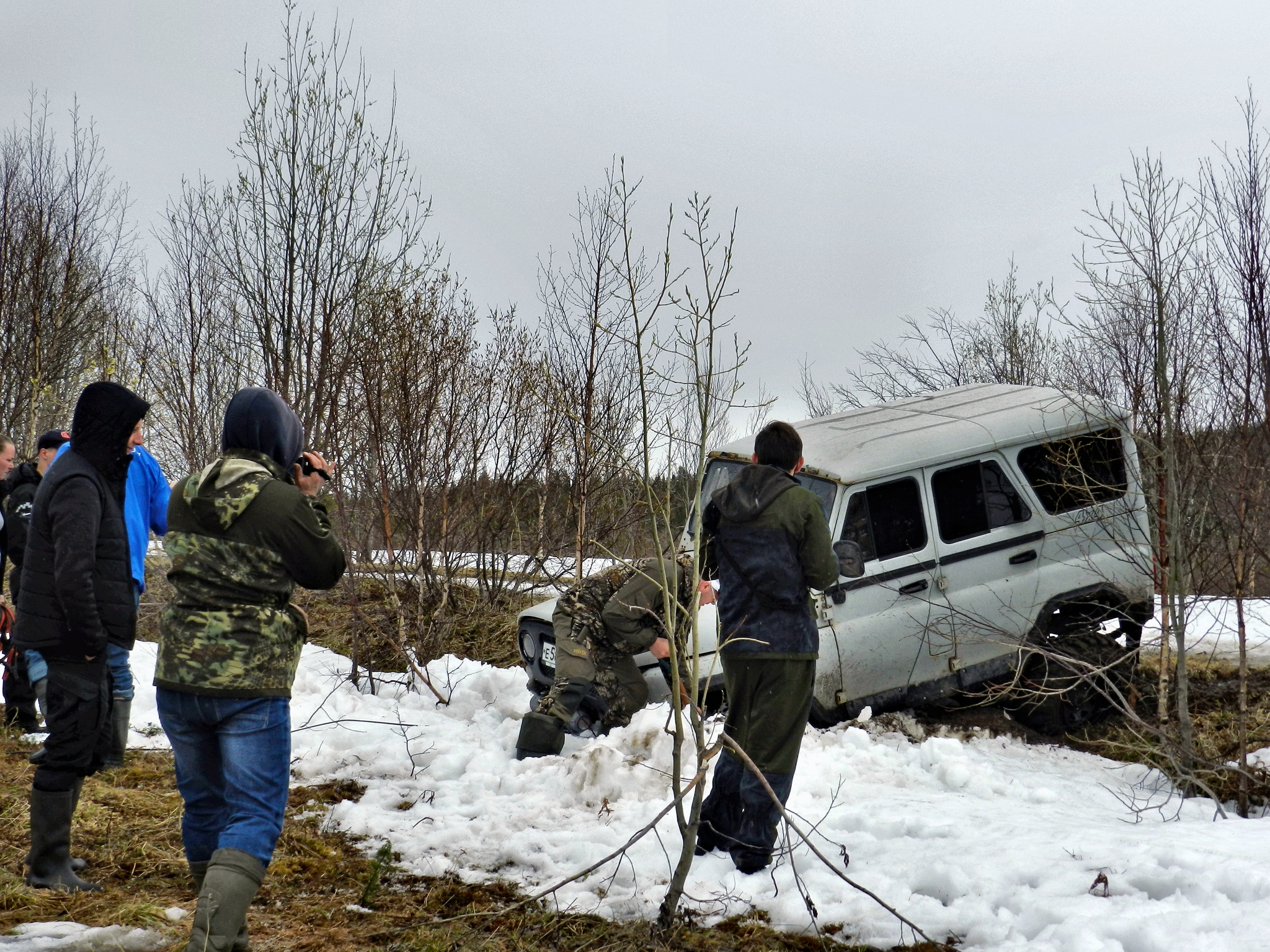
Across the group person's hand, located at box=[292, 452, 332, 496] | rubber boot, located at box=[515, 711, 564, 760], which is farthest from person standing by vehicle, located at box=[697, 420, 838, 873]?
person's hand, located at box=[292, 452, 332, 496]

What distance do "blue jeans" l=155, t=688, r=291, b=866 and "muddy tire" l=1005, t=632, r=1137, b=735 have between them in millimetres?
4902

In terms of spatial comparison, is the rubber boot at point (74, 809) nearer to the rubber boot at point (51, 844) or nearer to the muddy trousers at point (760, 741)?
the rubber boot at point (51, 844)

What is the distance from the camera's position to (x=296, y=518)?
2.79m

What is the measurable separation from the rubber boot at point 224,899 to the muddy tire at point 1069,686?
16.4 ft

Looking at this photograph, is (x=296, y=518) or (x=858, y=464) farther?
(x=858, y=464)

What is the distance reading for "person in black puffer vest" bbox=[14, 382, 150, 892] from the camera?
3.63 m

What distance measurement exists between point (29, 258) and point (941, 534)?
1803 cm

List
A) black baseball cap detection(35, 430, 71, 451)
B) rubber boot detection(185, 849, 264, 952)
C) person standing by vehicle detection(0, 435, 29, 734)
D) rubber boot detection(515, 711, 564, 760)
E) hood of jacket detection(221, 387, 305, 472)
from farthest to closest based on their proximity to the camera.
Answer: person standing by vehicle detection(0, 435, 29, 734)
rubber boot detection(515, 711, 564, 760)
black baseball cap detection(35, 430, 71, 451)
hood of jacket detection(221, 387, 305, 472)
rubber boot detection(185, 849, 264, 952)

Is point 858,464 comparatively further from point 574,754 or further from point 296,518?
point 296,518

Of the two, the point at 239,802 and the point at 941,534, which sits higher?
the point at 941,534

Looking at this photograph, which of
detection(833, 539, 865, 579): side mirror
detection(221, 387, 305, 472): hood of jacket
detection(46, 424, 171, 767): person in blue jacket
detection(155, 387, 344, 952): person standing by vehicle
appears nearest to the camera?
detection(155, 387, 344, 952): person standing by vehicle

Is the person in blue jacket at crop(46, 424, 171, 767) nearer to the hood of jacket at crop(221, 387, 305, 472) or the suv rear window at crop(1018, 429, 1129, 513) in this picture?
the hood of jacket at crop(221, 387, 305, 472)

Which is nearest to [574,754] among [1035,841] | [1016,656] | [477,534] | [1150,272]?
[1035,841]

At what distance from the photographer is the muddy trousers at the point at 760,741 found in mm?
3896
